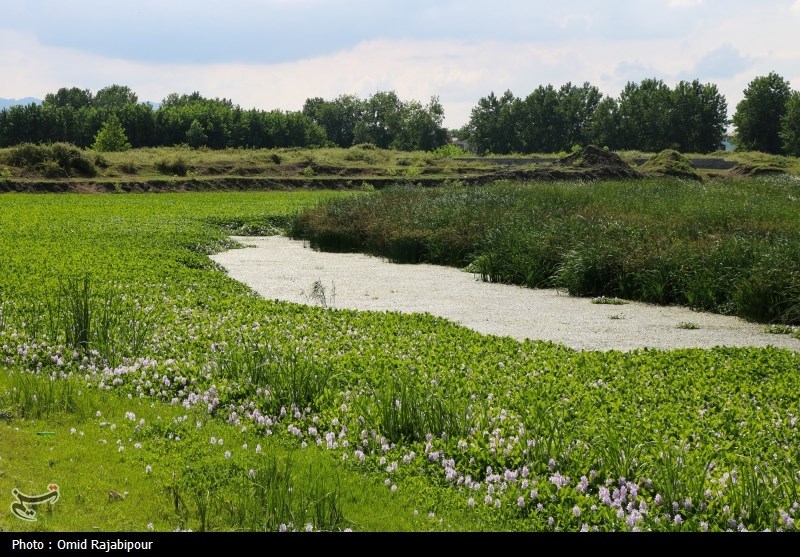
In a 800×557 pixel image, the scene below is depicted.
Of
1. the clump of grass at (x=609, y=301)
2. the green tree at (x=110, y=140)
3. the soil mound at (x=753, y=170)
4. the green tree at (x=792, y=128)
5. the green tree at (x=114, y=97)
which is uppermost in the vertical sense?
the green tree at (x=114, y=97)

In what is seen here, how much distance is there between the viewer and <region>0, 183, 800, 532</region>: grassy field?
602cm

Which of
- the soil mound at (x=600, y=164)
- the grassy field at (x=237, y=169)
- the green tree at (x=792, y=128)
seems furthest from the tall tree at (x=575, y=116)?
the soil mound at (x=600, y=164)

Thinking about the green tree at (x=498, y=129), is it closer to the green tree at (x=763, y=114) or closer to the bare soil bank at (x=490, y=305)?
the green tree at (x=763, y=114)

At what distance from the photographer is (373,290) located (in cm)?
1731

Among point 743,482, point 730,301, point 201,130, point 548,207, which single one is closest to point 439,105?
point 201,130

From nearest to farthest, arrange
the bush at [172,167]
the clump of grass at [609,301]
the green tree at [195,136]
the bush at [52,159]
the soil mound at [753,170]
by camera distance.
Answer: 1. the clump of grass at [609,301]
2. the bush at [52,159]
3. the bush at [172,167]
4. the soil mound at [753,170]
5. the green tree at [195,136]

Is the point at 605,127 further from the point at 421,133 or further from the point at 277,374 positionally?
the point at 277,374

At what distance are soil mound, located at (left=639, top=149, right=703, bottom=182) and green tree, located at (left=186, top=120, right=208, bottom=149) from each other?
54810 mm

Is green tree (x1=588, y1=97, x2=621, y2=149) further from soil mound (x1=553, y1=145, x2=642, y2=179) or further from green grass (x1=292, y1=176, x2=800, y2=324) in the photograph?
green grass (x1=292, y1=176, x2=800, y2=324)

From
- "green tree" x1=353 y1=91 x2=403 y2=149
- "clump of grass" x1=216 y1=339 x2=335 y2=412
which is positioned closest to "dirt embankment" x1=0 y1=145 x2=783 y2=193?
"clump of grass" x1=216 y1=339 x2=335 y2=412

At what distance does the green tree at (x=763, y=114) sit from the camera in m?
104

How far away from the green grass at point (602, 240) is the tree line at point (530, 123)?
68214 millimetres
